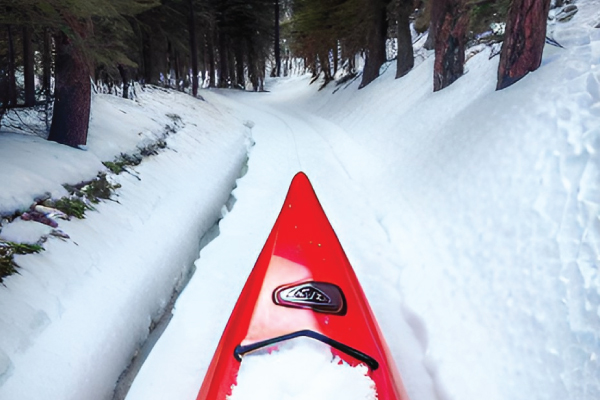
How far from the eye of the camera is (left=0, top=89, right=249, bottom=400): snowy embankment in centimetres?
202

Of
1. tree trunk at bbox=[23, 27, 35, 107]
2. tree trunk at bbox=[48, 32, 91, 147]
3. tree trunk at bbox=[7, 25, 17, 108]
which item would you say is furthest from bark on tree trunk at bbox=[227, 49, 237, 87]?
tree trunk at bbox=[48, 32, 91, 147]

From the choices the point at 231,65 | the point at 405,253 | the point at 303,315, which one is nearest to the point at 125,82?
the point at 405,253

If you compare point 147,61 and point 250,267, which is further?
point 147,61

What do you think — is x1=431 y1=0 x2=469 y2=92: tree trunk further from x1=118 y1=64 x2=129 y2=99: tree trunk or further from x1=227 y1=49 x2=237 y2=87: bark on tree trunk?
x1=227 y1=49 x2=237 y2=87: bark on tree trunk

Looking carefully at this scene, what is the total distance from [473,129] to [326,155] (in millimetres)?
2937

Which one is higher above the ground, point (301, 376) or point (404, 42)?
point (404, 42)

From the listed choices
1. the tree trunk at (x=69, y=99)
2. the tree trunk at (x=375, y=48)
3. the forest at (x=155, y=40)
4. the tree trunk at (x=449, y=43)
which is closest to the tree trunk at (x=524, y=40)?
the forest at (x=155, y=40)

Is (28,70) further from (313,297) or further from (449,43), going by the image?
(449,43)

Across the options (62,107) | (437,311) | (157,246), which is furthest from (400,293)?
(62,107)

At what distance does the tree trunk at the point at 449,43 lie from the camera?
654 cm

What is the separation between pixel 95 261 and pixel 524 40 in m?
4.99

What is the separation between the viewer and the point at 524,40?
4.24 m

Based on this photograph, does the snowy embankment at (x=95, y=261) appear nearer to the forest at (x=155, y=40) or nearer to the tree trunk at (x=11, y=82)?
the forest at (x=155, y=40)

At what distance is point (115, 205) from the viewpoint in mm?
3570
